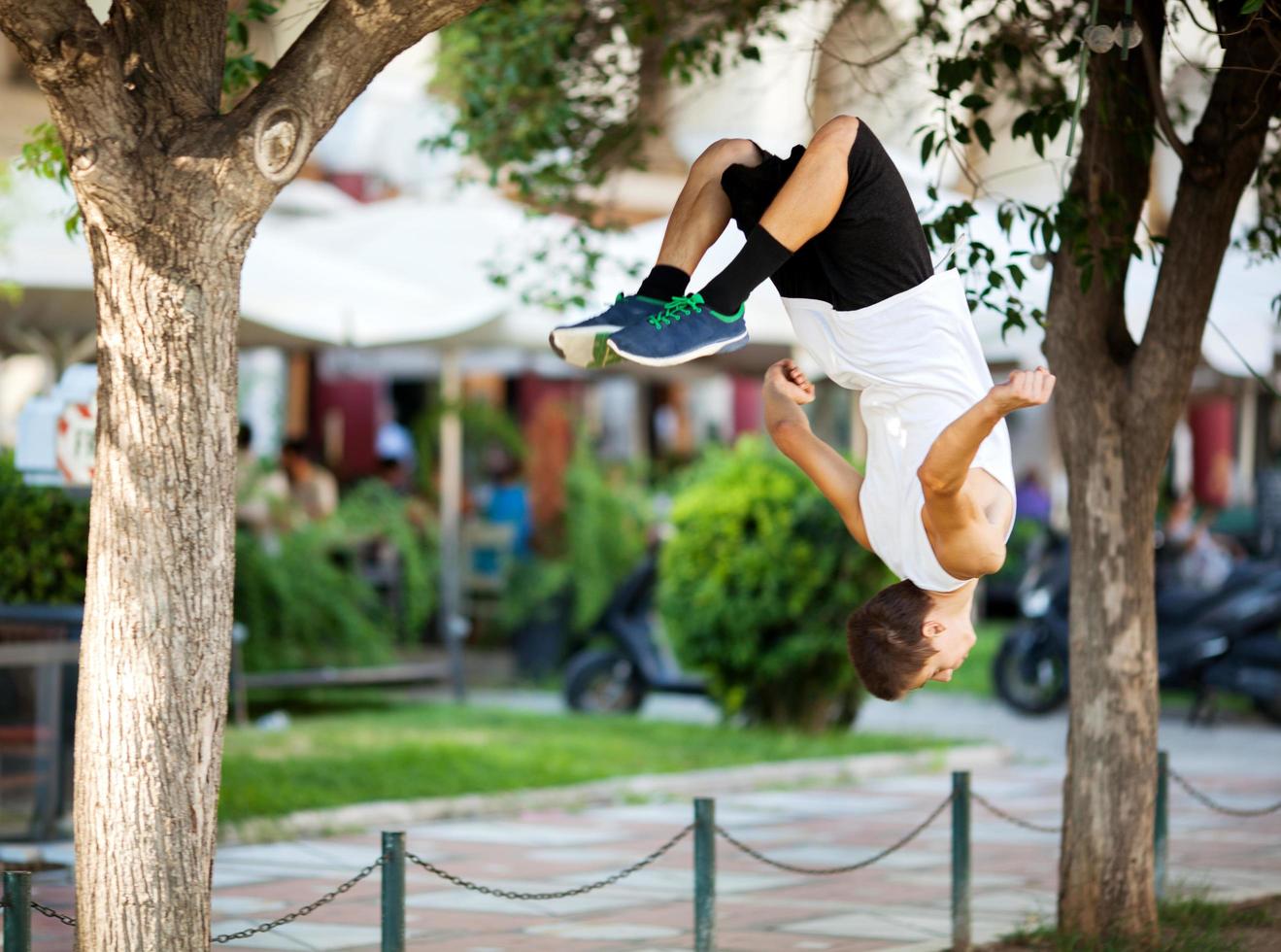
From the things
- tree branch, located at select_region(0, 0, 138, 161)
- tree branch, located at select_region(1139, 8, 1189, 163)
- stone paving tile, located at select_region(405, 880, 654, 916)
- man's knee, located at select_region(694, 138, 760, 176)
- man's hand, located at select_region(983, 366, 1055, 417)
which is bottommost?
stone paving tile, located at select_region(405, 880, 654, 916)

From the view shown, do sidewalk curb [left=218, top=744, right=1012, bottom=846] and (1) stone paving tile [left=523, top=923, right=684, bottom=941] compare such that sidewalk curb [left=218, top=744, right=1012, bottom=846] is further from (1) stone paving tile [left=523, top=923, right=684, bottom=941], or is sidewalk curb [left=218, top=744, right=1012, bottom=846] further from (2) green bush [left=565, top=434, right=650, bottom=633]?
(2) green bush [left=565, top=434, right=650, bottom=633]

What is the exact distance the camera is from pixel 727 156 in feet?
15.3

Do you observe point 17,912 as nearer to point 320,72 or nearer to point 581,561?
point 320,72

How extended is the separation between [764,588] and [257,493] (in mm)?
3438

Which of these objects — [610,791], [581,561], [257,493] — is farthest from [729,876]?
[581,561]

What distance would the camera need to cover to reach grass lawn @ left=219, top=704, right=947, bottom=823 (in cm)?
984

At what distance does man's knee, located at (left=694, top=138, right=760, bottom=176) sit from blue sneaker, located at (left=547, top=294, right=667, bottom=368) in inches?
15.4

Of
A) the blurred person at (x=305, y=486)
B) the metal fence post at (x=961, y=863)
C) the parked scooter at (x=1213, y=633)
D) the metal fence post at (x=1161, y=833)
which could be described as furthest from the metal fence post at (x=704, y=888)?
the blurred person at (x=305, y=486)

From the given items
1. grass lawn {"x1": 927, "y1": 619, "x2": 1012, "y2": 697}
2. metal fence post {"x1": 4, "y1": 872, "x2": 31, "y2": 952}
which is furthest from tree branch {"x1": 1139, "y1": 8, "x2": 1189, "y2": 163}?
grass lawn {"x1": 927, "y1": 619, "x2": 1012, "y2": 697}

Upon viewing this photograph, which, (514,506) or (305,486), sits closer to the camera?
(305,486)

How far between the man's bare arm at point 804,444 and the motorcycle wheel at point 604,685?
28.0 feet

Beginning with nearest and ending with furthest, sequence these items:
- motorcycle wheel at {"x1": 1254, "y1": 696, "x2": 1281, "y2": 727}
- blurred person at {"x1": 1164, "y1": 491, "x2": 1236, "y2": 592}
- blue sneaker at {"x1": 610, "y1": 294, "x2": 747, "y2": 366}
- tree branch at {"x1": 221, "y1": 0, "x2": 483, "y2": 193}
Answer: blue sneaker at {"x1": 610, "y1": 294, "x2": 747, "y2": 366}, tree branch at {"x1": 221, "y1": 0, "x2": 483, "y2": 193}, motorcycle wheel at {"x1": 1254, "y1": 696, "x2": 1281, "y2": 727}, blurred person at {"x1": 1164, "y1": 491, "x2": 1236, "y2": 592}

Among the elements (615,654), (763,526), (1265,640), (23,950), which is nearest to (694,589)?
(763,526)

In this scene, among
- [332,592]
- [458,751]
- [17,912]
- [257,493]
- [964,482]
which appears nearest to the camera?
[964,482]
